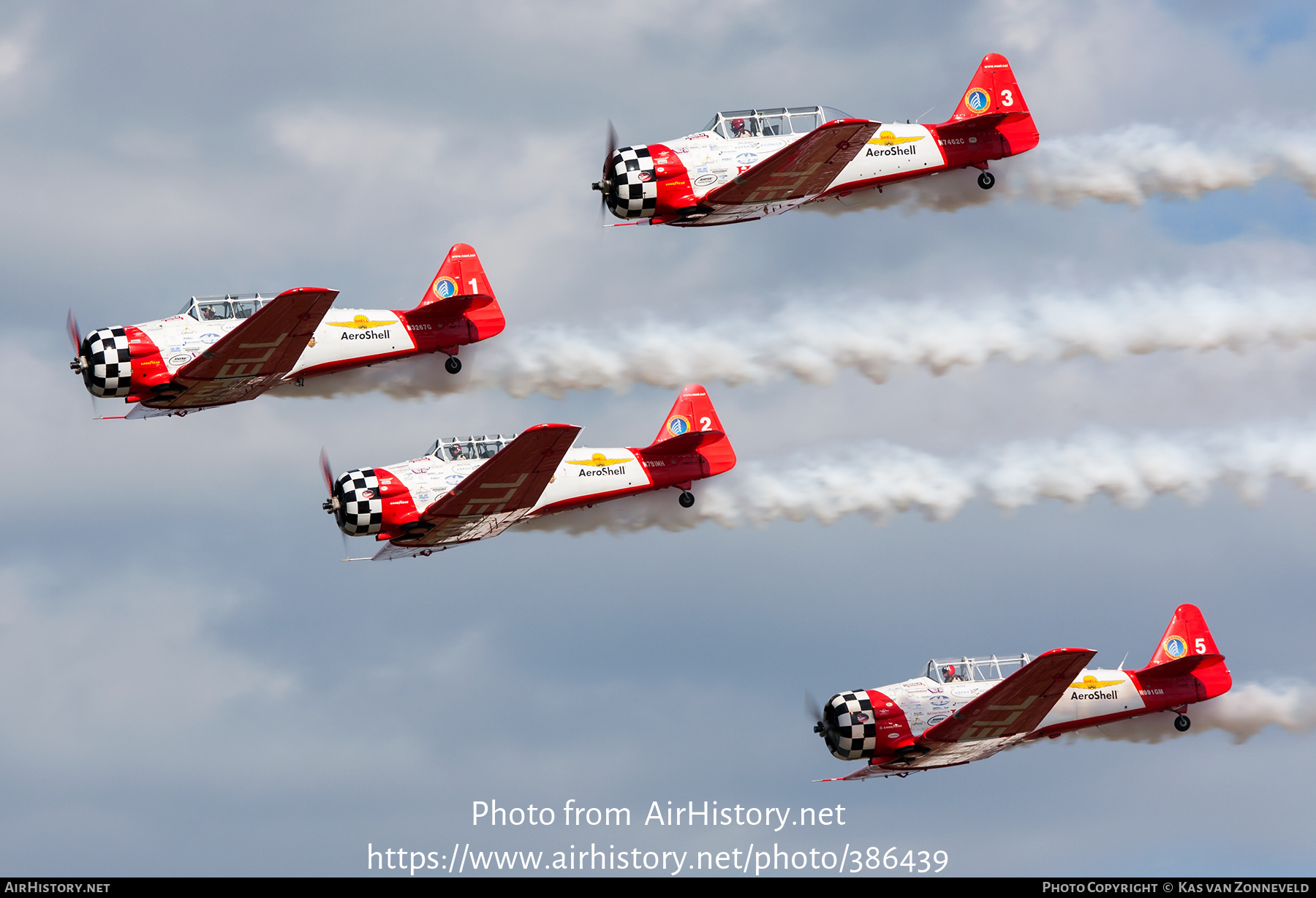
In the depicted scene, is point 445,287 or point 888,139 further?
point 445,287

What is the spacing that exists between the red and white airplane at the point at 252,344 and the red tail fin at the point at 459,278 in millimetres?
979

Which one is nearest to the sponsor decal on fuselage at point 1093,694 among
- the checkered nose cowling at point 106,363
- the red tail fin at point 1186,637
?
the red tail fin at point 1186,637

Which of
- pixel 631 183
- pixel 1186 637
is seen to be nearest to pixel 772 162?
pixel 631 183

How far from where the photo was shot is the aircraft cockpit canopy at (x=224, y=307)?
63094 mm

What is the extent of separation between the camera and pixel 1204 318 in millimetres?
69062

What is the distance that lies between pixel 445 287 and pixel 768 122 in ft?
27.2

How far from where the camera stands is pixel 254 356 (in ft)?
203

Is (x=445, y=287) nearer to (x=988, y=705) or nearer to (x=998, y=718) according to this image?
(x=988, y=705)

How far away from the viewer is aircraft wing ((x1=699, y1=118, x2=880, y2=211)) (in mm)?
61281

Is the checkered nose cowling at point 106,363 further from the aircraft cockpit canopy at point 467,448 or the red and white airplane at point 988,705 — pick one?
the red and white airplane at point 988,705
